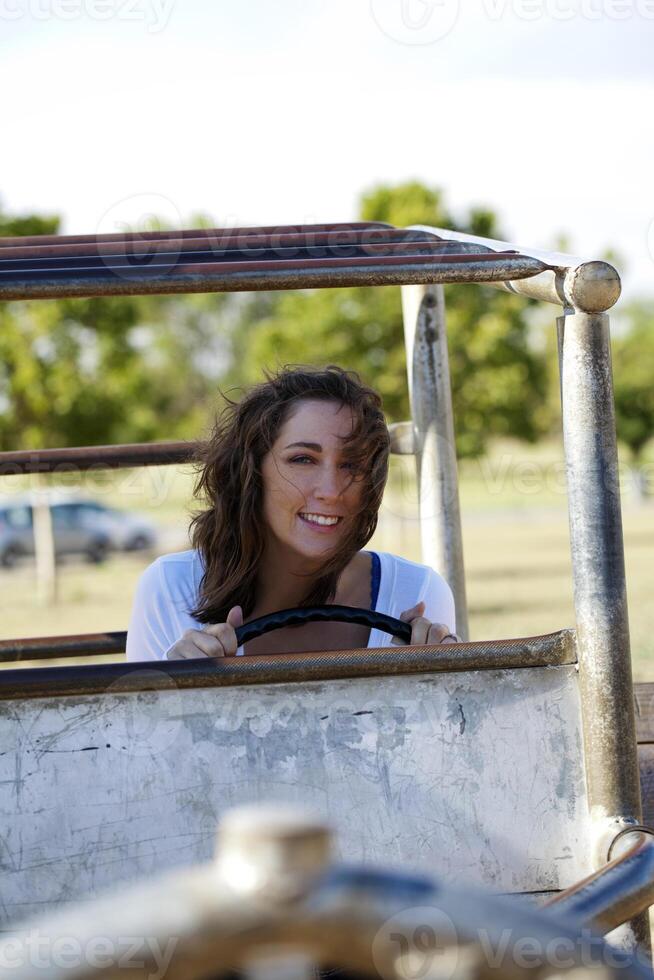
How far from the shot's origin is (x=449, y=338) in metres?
18.3

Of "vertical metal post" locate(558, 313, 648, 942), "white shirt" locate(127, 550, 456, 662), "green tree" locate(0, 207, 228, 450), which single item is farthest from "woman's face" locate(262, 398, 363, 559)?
"green tree" locate(0, 207, 228, 450)

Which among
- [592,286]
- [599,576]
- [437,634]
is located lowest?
[437,634]

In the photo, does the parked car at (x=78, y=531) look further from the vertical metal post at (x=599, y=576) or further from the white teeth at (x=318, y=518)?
the vertical metal post at (x=599, y=576)

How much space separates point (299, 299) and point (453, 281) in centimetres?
1865

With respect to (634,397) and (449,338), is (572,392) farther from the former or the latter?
(634,397)

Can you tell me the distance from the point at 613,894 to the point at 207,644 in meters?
0.99

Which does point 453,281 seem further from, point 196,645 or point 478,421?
point 478,421

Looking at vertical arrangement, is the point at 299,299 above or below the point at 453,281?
above

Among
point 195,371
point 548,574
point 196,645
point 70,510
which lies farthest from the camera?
point 195,371

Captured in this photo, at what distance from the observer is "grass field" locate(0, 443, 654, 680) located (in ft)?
41.7

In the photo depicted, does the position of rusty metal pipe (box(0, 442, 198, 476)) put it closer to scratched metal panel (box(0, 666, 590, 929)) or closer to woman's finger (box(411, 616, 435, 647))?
woman's finger (box(411, 616, 435, 647))

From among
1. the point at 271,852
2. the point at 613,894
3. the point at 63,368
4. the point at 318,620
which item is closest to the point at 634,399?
the point at 63,368

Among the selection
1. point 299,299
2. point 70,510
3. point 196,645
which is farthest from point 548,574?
point 196,645

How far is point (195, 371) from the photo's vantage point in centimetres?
5484
